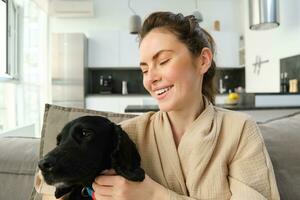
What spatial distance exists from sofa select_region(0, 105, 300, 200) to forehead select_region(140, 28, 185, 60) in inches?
13.3

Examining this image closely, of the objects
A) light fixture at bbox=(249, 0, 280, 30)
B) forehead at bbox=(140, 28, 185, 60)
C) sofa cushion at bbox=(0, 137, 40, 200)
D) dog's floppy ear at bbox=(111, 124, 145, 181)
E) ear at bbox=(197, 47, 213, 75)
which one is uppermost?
light fixture at bbox=(249, 0, 280, 30)

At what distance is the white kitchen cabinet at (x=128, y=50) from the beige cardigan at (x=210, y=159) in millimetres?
4746

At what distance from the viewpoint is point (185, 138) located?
101 centimetres

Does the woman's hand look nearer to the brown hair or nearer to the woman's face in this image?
the woman's face

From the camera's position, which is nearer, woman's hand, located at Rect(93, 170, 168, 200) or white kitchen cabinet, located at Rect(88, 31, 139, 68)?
woman's hand, located at Rect(93, 170, 168, 200)

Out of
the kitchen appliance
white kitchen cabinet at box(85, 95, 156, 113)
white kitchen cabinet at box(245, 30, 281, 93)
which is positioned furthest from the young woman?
the kitchen appliance

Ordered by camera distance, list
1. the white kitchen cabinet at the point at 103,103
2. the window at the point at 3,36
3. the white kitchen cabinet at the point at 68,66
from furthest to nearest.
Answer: the white kitchen cabinet at the point at 103,103
the white kitchen cabinet at the point at 68,66
the window at the point at 3,36

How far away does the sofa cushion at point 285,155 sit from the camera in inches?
45.5

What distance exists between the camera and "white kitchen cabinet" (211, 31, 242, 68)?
5.72 meters

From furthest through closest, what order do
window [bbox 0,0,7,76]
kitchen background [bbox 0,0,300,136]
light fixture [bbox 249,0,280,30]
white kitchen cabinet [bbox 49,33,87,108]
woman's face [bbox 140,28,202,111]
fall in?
white kitchen cabinet [bbox 49,33,87,108] → kitchen background [bbox 0,0,300,136] → light fixture [bbox 249,0,280,30] → window [bbox 0,0,7,76] → woman's face [bbox 140,28,202,111]

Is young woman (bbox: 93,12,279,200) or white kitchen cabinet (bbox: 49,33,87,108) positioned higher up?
white kitchen cabinet (bbox: 49,33,87,108)

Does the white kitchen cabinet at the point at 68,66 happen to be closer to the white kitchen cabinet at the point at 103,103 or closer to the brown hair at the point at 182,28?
the white kitchen cabinet at the point at 103,103

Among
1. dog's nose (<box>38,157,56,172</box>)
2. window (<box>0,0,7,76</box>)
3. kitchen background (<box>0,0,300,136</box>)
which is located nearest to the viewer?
dog's nose (<box>38,157,56,172</box>)

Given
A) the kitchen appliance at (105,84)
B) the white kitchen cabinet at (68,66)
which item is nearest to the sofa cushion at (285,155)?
the white kitchen cabinet at (68,66)
